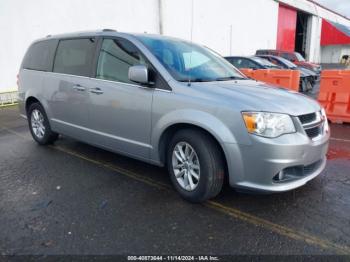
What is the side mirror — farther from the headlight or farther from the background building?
the background building

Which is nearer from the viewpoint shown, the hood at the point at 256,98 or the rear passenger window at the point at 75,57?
the hood at the point at 256,98

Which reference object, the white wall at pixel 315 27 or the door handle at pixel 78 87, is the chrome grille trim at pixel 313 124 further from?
the white wall at pixel 315 27

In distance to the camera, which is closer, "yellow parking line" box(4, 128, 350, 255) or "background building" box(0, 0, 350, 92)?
"yellow parking line" box(4, 128, 350, 255)

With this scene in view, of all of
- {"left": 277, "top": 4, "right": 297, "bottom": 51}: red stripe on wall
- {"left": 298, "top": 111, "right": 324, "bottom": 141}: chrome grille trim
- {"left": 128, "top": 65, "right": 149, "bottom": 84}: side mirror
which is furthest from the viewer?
{"left": 277, "top": 4, "right": 297, "bottom": 51}: red stripe on wall

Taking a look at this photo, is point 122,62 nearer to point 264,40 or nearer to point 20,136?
point 20,136

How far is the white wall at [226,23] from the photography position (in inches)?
722

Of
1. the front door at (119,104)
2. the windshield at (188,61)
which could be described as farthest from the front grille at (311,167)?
the front door at (119,104)

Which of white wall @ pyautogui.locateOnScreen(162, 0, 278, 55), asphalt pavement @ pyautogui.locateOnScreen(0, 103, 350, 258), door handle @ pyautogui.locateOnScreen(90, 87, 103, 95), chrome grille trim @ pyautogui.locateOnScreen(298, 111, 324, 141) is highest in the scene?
white wall @ pyautogui.locateOnScreen(162, 0, 278, 55)

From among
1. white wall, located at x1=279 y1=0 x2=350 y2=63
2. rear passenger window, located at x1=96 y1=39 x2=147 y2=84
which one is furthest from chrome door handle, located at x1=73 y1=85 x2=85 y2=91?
white wall, located at x1=279 y1=0 x2=350 y2=63

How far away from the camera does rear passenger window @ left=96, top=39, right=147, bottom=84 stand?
4.16 metres

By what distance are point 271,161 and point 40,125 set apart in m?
4.21

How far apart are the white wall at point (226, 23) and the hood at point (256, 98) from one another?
46.7 ft

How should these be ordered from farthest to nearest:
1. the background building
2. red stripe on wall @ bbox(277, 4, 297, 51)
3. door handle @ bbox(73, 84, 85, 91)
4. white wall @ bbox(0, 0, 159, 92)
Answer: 1. red stripe on wall @ bbox(277, 4, 297, 51)
2. the background building
3. white wall @ bbox(0, 0, 159, 92)
4. door handle @ bbox(73, 84, 85, 91)

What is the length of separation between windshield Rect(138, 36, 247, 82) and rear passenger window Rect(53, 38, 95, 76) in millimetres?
842
